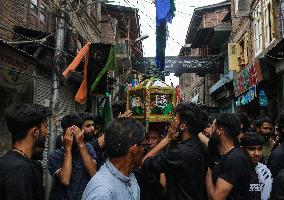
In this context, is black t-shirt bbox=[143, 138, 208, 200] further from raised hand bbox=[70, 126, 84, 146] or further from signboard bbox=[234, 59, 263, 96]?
signboard bbox=[234, 59, 263, 96]

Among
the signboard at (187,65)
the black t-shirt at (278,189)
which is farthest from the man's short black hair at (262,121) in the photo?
the signboard at (187,65)

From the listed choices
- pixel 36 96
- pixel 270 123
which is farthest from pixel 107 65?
pixel 270 123

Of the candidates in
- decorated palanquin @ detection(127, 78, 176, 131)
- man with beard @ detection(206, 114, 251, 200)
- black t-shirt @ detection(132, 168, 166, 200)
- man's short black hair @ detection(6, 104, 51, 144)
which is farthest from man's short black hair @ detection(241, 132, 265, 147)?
decorated palanquin @ detection(127, 78, 176, 131)

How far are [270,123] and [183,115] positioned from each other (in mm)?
3194

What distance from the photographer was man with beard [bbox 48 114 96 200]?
12.3 ft

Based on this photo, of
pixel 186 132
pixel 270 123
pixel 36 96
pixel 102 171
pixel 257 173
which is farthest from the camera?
pixel 36 96

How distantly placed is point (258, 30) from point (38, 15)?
935 centimetres

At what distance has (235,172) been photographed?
10.9ft

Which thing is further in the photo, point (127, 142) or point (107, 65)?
point (107, 65)

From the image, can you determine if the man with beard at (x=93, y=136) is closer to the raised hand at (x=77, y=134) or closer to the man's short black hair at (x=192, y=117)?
the raised hand at (x=77, y=134)

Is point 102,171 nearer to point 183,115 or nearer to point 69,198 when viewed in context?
point 183,115

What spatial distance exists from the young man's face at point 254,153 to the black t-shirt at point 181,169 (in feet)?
3.54

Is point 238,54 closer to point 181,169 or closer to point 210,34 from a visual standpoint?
point 210,34

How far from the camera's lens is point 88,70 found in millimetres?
10133
